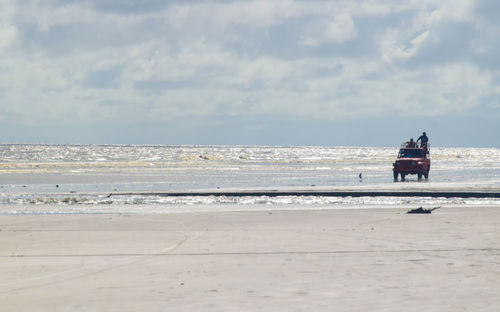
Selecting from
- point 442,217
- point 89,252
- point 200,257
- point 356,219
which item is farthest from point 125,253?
point 442,217

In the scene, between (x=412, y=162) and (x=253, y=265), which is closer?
(x=253, y=265)

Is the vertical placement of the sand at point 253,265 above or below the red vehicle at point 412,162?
below

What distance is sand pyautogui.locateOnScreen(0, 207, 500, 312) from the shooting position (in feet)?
29.0

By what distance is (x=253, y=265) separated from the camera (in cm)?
1177

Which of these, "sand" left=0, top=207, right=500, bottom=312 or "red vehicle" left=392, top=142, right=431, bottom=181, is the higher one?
"red vehicle" left=392, top=142, right=431, bottom=181

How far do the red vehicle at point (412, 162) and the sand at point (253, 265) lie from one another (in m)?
31.7

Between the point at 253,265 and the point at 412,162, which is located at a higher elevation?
the point at 412,162

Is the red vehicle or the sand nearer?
the sand

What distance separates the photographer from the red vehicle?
51.5 metres

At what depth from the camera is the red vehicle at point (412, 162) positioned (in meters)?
51.5

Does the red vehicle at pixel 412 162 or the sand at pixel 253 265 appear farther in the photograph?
the red vehicle at pixel 412 162

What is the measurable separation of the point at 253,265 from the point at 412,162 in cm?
4198

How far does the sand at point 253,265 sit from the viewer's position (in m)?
8.84

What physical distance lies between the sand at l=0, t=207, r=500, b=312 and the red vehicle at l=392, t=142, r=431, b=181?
3169 centimetres
